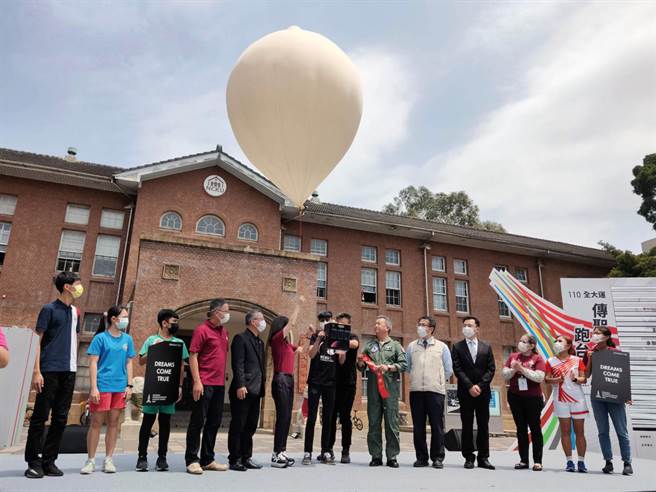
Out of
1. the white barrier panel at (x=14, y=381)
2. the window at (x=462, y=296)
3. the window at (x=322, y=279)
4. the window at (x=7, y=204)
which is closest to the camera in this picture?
the white barrier panel at (x=14, y=381)

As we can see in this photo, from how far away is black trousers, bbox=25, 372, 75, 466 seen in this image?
13.5 ft

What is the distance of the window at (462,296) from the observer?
2111 centimetres

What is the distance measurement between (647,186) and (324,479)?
2008cm

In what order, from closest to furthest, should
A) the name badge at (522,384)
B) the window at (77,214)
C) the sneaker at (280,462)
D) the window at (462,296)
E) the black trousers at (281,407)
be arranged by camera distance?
1. the sneaker at (280,462)
2. the black trousers at (281,407)
3. the name badge at (522,384)
4. the window at (77,214)
5. the window at (462,296)

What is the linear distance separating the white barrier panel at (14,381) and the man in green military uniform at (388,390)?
4.14 meters

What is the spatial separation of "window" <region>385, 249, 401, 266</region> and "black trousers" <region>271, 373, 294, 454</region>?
15507 millimetres

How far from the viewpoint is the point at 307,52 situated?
621cm

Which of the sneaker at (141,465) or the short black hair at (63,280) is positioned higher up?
the short black hair at (63,280)

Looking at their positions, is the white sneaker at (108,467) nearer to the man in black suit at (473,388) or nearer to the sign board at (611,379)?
the man in black suit at (473,388)

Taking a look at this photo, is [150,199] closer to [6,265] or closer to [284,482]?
[6,265]

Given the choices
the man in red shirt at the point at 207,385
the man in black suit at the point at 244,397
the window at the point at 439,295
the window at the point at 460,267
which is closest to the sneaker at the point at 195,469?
the man in red shirt at the point at 207,385

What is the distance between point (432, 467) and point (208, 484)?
2.70 meters

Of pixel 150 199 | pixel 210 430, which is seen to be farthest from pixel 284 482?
pixel 150 199

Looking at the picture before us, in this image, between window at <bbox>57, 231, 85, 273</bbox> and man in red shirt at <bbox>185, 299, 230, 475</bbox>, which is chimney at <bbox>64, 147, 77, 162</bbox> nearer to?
window at <bbox>57, 231, 85, 273</bbox>
